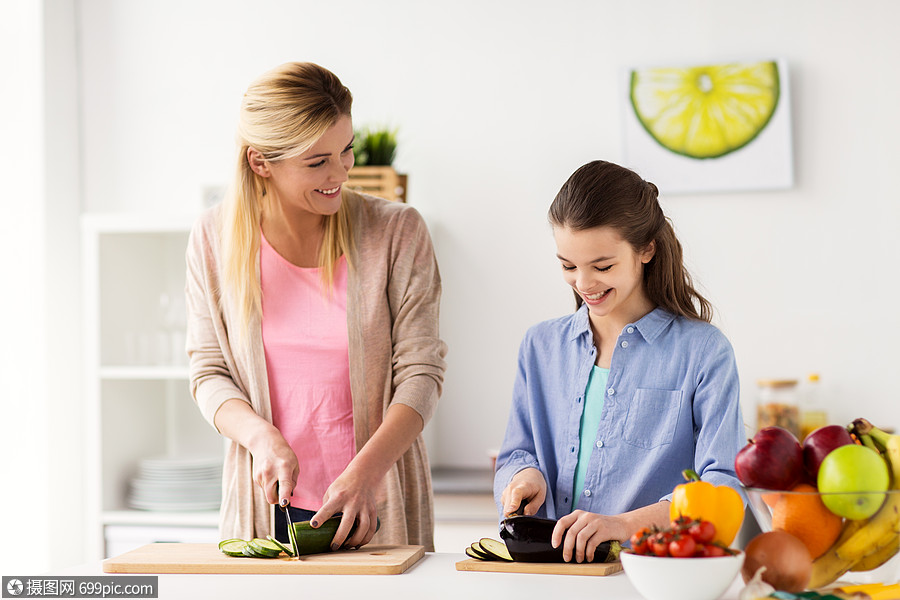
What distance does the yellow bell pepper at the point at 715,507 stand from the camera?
1.09m

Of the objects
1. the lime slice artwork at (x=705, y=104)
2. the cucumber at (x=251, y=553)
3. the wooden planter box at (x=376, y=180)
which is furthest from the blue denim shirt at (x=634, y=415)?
the lime slice artwork at (x=705, y=104)

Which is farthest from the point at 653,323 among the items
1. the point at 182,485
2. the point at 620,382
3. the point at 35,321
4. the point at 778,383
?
the point at 35,321

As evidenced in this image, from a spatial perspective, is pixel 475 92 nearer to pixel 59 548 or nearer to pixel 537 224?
pixel 537 224

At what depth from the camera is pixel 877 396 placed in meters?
2.97

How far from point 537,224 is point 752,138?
756 millimetres

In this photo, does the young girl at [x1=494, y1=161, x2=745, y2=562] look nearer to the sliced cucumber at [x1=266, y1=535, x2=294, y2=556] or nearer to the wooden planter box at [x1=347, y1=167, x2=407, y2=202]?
the sliced cucumber at [x1=266, y1=535, x2=294, y2=556]

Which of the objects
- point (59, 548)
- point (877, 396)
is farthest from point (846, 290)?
point (59, 548)

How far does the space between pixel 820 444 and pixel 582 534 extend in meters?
0.38

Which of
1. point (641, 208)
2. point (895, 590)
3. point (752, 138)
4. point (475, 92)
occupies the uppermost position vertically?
point (475, 92)

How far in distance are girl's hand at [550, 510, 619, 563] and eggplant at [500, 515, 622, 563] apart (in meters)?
0.01

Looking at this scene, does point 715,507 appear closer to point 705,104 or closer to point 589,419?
point 589,419

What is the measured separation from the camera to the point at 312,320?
174 cm

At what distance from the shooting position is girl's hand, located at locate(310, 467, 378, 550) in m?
1.44

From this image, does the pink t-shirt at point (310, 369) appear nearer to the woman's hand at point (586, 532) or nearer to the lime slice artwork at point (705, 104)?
the woman's hand at point (586, 532)
